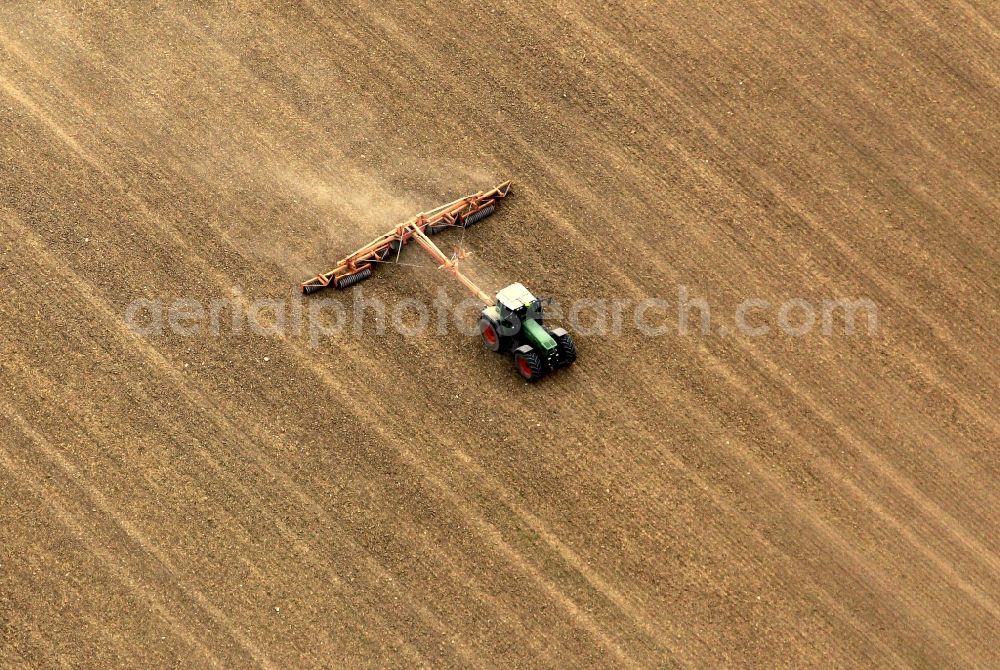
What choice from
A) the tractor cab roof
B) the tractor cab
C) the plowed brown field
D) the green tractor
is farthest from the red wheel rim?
the tractor cab roof

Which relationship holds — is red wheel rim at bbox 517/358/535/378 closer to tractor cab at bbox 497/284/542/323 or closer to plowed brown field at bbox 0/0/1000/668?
plowed brown field at bbox 0/0/1000/668

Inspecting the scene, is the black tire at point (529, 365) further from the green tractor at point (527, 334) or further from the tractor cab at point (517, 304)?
the tractor cab at point (517, 304)

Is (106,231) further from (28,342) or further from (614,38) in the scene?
(614,38)

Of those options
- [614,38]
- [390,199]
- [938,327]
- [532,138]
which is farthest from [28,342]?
[938,327]

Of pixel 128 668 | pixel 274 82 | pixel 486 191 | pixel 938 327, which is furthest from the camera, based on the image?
pixel 274 82

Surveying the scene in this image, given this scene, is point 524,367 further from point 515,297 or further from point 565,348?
point 515,297

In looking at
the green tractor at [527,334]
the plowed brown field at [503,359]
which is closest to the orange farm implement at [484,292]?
the green tractor at [527,334]
